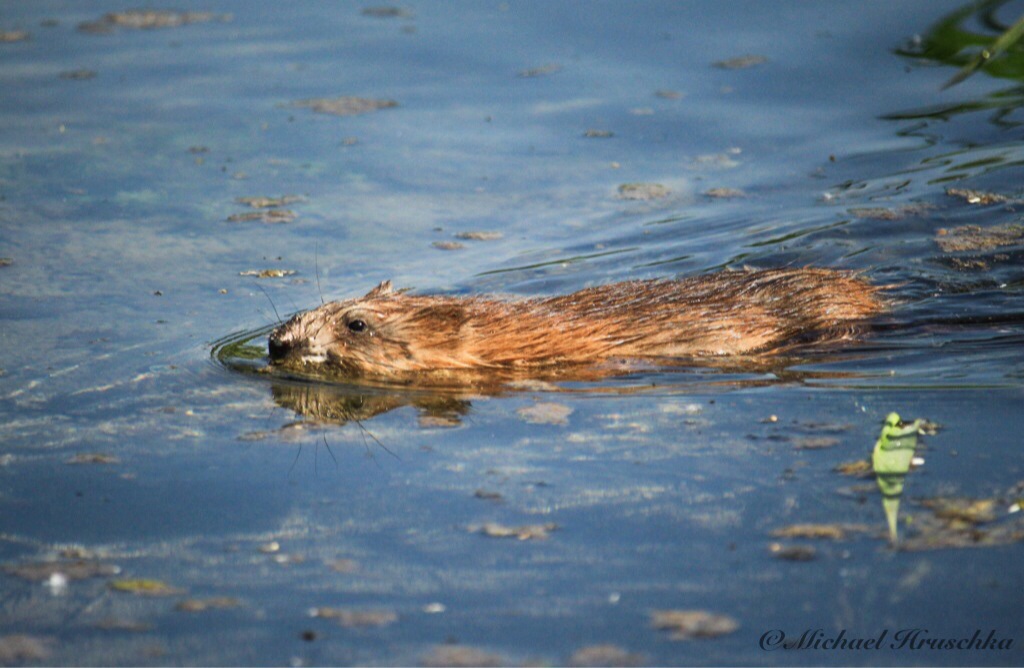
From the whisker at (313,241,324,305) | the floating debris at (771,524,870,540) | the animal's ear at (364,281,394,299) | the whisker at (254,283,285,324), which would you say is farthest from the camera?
the whisker at (313,241,324,305)

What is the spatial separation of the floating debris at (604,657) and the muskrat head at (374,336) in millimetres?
2850

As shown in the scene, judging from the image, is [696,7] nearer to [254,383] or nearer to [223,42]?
[223,42]

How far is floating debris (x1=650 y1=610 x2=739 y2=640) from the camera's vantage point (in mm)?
3531

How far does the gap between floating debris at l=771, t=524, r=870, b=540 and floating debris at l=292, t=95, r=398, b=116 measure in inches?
278

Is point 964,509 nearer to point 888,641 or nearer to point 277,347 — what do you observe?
point 888,641

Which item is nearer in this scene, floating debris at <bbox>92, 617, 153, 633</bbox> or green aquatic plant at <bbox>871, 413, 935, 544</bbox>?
floating debris at <bbox>92, 617, 153, 633</bbox>

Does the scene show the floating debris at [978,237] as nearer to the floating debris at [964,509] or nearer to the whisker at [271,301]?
the floating debris at [964,509]

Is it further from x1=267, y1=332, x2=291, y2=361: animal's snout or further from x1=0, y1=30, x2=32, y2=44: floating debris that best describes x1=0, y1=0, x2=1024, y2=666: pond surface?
x1=267, y1=332, x2=291, y2=361: animal's snout

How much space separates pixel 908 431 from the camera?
189 inches

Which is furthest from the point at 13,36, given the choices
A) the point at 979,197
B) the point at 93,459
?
the point at 979,197

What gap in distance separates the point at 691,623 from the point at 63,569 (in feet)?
6.46

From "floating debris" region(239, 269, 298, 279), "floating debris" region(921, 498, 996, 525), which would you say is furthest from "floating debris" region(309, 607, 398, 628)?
"floating debris" region(239, 269, 298, 279)

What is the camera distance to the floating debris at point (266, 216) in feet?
27.5

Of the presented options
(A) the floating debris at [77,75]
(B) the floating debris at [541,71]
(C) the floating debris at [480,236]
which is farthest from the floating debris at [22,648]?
(A) the floating debris at [77,75]
